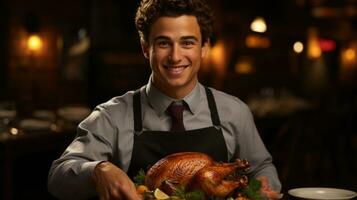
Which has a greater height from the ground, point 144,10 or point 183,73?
point 144,10

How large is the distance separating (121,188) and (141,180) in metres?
0.14

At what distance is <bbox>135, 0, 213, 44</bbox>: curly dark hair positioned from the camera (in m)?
2.00

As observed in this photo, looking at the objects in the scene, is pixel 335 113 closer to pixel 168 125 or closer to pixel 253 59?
pixel 253 59

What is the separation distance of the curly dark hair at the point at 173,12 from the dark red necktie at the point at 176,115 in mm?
234

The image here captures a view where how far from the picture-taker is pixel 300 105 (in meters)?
9.02

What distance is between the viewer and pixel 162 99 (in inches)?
84.8

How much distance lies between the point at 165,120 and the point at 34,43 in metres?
7.51

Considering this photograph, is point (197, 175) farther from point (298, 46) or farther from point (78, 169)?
point (298, 46)

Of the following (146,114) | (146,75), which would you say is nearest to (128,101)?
(146,114)

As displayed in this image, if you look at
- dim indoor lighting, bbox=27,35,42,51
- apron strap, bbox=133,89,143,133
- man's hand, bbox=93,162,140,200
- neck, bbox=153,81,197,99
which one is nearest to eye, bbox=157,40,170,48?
neck, bbox=153,81,197,99

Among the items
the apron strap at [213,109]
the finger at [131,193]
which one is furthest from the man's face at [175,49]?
the finger at [131,193]

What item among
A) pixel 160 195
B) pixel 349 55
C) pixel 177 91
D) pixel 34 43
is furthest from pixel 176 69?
pixel 349 55

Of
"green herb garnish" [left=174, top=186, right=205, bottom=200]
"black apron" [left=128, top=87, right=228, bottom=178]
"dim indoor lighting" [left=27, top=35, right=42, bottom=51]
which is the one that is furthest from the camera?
"dim indoor lighting" [left=27, top=35, right=42, bottom=51]

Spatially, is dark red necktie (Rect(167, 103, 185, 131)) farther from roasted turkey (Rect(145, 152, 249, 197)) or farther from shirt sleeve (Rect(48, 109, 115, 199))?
roasted turkey (Rect(145, 152, 249, 197))
